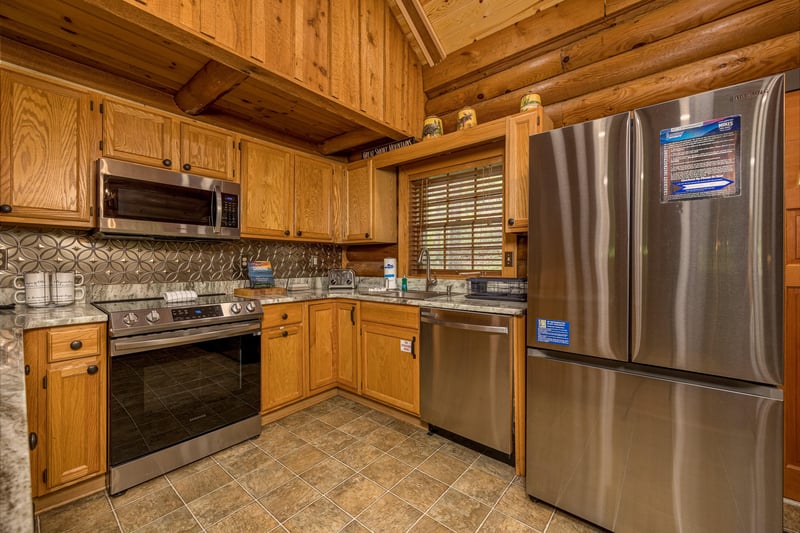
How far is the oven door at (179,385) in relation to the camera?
181 centimetres

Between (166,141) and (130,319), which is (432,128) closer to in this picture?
(166,141)

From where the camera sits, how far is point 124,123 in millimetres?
2154

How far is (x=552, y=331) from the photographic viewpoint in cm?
166

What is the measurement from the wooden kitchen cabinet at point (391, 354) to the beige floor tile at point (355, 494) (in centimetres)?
68

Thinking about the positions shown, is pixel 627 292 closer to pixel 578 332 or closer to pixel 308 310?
pixel 578 332

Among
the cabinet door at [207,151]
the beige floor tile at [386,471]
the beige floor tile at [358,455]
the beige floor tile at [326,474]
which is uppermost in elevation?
the cabinet door at [207,151]

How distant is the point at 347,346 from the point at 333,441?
0.79 metres

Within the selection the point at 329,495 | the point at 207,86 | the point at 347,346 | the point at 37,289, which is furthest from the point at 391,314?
the point at 37,289

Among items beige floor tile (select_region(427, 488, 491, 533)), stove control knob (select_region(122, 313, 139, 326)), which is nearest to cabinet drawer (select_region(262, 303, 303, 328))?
stove control knob (select_region(122, 313, 139, 326))

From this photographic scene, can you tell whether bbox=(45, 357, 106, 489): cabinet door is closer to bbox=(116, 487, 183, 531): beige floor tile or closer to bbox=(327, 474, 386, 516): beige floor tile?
bbox=(116, 487, 183, 531): beige floor tile

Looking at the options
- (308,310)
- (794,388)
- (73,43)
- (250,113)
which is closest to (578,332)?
(794,388)

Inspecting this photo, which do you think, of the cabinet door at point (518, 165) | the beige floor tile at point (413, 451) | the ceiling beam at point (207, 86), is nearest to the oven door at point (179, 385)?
the beige floor tile at point (413, 451)

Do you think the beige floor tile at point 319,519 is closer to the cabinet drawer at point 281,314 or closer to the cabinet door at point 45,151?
the cabinet drawer at point 281,314

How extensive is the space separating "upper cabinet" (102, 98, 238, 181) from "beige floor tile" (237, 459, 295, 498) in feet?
6.77
